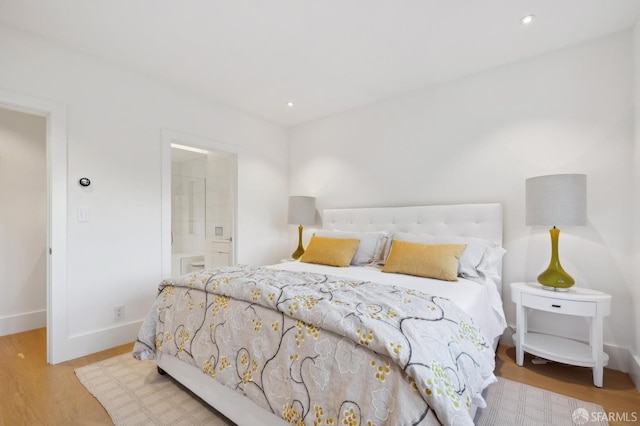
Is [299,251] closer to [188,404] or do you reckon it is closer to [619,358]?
[188,404]

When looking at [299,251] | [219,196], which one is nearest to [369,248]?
[299,251]

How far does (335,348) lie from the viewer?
46.7 inches

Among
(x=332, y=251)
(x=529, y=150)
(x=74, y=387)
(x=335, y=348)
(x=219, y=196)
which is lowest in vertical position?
(x=74, y=387)

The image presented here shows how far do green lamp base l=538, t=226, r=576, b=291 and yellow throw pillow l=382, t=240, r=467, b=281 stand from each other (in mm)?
589

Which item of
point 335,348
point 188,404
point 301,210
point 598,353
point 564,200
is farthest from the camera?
point 301,210

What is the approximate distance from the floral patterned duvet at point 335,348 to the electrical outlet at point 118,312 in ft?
3.88

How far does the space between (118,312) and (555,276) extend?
3.61 meters

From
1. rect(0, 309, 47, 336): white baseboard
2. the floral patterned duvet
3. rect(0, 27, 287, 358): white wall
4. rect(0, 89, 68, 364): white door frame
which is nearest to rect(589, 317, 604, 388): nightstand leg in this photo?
the floral patterned duvet

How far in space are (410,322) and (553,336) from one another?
2.02m

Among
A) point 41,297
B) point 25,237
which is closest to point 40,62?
point 25,237

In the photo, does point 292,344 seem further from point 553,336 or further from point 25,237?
point 25,237

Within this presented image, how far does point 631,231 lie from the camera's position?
2.17m

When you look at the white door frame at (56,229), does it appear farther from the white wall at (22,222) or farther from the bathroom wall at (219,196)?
the bathroom wall at (219,196)

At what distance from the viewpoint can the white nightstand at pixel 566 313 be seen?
6.50 feet
